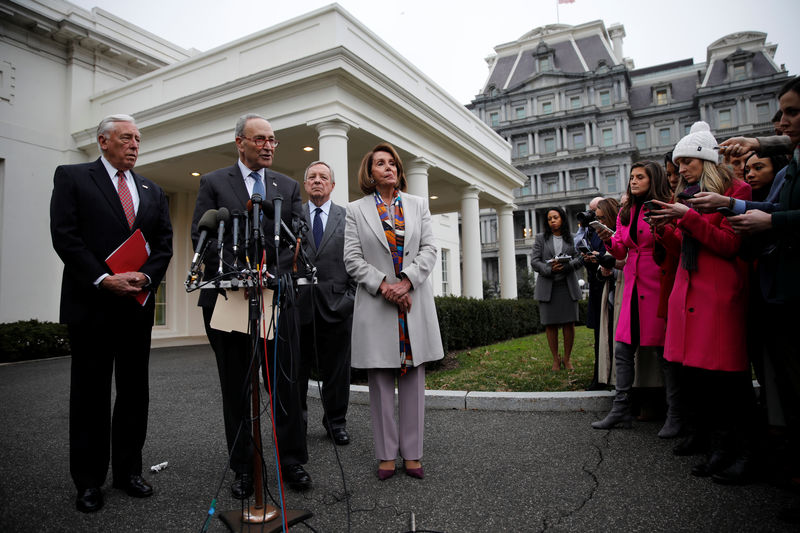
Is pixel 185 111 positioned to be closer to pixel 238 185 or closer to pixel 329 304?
pixel 329 304

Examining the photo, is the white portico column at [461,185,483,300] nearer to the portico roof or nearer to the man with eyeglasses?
the portico roof

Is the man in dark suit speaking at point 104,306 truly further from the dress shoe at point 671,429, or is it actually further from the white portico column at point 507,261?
the white portico column at point 507,261

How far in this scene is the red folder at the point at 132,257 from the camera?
2.93m

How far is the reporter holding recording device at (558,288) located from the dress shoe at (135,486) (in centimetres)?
498

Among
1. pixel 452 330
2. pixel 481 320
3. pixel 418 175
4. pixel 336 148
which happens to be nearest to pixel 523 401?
pixel 452 330

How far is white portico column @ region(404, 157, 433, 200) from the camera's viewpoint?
1290 cm

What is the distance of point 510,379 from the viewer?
241 inches

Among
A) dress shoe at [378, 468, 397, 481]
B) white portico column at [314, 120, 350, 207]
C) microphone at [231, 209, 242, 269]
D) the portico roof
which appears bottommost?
dress shoe at [378, 468, 397, 481]

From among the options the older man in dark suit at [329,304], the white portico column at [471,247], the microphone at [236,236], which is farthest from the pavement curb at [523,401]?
the white portico column at [471,247]

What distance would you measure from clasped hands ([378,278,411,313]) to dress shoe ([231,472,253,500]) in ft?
4.66

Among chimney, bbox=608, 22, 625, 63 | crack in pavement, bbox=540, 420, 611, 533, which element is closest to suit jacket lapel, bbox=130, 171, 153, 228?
crack in pavement, bbox=540, 420, 611, 533

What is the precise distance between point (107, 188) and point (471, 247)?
43.7ft

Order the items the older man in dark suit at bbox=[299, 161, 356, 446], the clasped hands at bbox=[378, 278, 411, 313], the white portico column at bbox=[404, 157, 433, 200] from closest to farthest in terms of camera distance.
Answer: the clasped hands at bbox=[378, 278, 411, 313] → the older man in dark suit at bbox=[299, 161, 356, 446] → the white portico column at bbox=[404, 157, 433, 200]

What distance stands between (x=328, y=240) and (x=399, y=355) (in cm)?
Answer: 172
